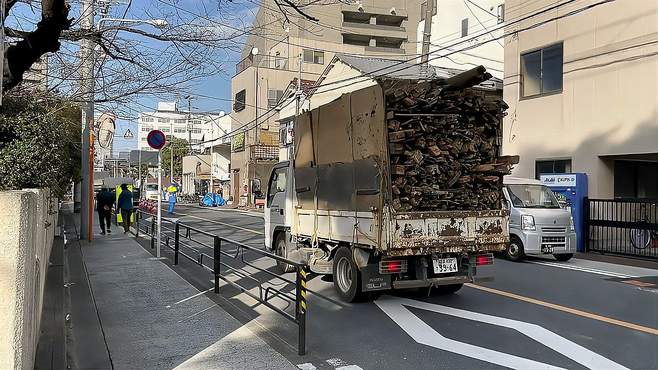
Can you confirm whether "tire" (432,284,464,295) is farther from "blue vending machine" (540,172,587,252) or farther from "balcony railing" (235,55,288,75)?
"balcony railing" (235,55,288,75)

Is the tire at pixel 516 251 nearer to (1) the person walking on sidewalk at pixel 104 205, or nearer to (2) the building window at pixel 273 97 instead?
(1) the person walking on sidewalk at pixel 104 205

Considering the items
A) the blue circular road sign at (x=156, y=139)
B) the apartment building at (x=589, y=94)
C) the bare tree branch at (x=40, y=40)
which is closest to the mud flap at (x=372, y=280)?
the bare tree branch at (x=40, y=40)

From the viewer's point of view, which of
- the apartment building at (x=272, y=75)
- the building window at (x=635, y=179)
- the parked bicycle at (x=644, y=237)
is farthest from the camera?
the apartment building at (x=272, y=75)

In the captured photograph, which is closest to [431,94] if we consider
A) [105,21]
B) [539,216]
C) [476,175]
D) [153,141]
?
[476,175]

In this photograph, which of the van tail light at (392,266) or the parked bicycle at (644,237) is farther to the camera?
the parked bicycle at (644,237)

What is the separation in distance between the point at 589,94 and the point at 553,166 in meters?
2.67

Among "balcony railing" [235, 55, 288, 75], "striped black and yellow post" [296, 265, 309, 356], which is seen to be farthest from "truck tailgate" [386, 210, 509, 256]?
"balcony railing" [235, 55, 288, 75]

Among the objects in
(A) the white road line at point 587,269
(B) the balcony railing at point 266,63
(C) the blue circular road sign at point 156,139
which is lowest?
(A) the white road line at point 587,269

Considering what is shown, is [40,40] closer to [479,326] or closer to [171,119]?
[479,326]

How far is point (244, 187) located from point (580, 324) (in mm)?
39890

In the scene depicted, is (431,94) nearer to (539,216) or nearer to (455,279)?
(455,279)

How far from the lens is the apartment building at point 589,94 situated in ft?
48.7

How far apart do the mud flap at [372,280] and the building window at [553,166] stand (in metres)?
11.3

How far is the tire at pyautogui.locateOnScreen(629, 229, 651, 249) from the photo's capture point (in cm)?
1326
